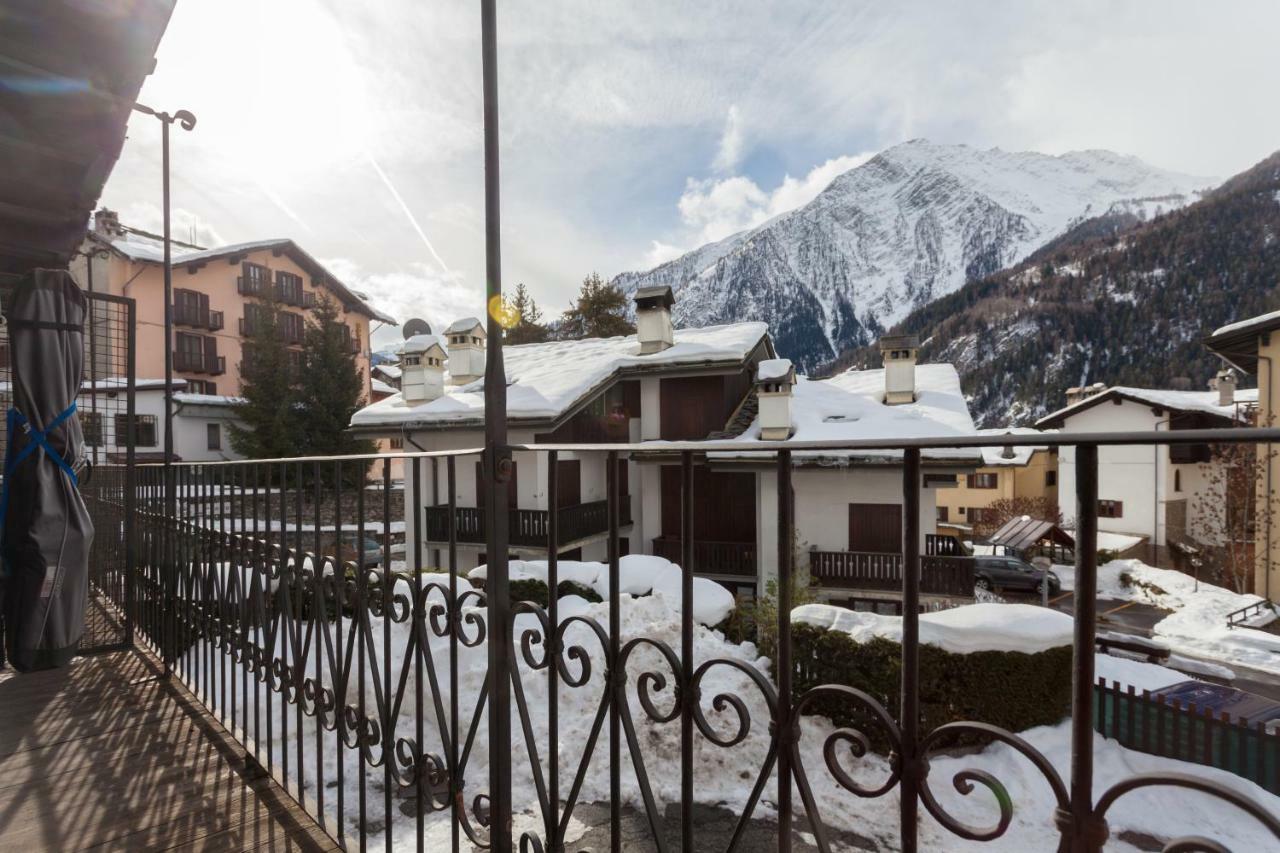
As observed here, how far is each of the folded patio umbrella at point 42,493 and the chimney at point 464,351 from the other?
13.1 meters

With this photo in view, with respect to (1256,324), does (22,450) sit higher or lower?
lower

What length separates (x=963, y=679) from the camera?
5.88m

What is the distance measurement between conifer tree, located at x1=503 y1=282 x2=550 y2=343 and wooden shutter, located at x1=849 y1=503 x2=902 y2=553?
20591 mm

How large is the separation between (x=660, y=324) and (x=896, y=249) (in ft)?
611

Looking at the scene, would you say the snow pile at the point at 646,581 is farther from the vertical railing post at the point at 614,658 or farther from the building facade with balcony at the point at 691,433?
the vertical railing post at the point at 614,658

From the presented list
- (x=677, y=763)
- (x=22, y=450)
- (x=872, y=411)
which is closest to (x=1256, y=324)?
(x=872, y=411)

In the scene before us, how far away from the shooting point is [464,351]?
16.2m

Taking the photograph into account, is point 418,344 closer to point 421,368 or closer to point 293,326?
point 421,368

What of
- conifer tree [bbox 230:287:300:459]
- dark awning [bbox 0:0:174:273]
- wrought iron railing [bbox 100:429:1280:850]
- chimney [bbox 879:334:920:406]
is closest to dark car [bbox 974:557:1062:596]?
Result: chimney [bbox 879:334:920:406]

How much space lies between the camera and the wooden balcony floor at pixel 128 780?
2031 millimetres

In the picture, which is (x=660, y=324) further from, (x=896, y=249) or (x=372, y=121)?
(x=896, y=249)

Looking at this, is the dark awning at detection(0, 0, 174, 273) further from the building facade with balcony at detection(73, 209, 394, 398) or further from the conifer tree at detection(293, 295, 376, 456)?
the building facade with balcony at detection(73, 209, 394, 398)

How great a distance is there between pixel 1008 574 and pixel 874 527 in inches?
384

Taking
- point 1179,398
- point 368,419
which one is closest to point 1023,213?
point 1179,398
